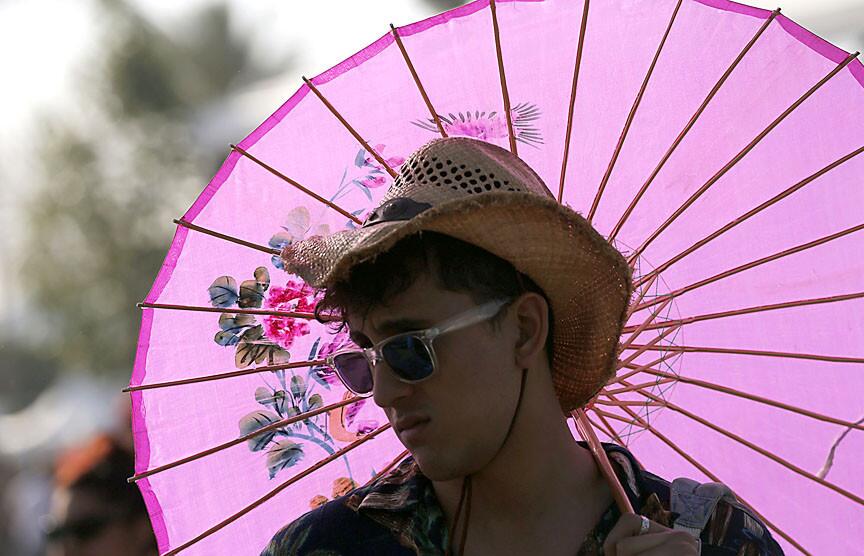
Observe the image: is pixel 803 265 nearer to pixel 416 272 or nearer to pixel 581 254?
pixel 581 254

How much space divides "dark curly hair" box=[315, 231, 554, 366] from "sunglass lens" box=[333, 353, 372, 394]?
0.14 metres

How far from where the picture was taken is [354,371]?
2125 millimetres

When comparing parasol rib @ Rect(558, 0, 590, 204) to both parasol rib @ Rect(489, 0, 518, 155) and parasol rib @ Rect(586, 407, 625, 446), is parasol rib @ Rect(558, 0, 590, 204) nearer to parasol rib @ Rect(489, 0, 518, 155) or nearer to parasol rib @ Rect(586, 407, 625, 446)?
parasol rib @ Rect(489, 0, 518, 155)

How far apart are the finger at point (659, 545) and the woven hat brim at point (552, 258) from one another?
Answer: 400 mm

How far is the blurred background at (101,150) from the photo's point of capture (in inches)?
1022

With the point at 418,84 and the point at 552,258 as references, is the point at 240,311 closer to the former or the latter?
the point at 418,84

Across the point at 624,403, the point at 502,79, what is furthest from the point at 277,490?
the point at 502,79

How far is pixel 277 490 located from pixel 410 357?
0.61 metres

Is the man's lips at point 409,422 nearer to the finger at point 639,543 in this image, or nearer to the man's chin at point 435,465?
the man's chin at point 435,465

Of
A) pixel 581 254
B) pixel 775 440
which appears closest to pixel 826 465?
pixel 775 440

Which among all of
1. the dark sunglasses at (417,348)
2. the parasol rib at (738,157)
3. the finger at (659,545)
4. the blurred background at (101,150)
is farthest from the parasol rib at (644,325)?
the blurred background at (101,150)

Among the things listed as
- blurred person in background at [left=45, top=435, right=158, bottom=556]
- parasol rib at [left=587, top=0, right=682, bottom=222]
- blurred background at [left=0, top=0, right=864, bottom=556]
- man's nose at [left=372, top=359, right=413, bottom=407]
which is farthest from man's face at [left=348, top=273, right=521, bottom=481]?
blurred background at [left=0, top=0, right=864, bottom=556]

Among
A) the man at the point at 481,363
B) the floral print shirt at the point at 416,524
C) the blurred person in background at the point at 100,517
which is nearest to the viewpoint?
the man at the point at 481,363

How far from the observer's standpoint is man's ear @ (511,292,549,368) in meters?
2.04
